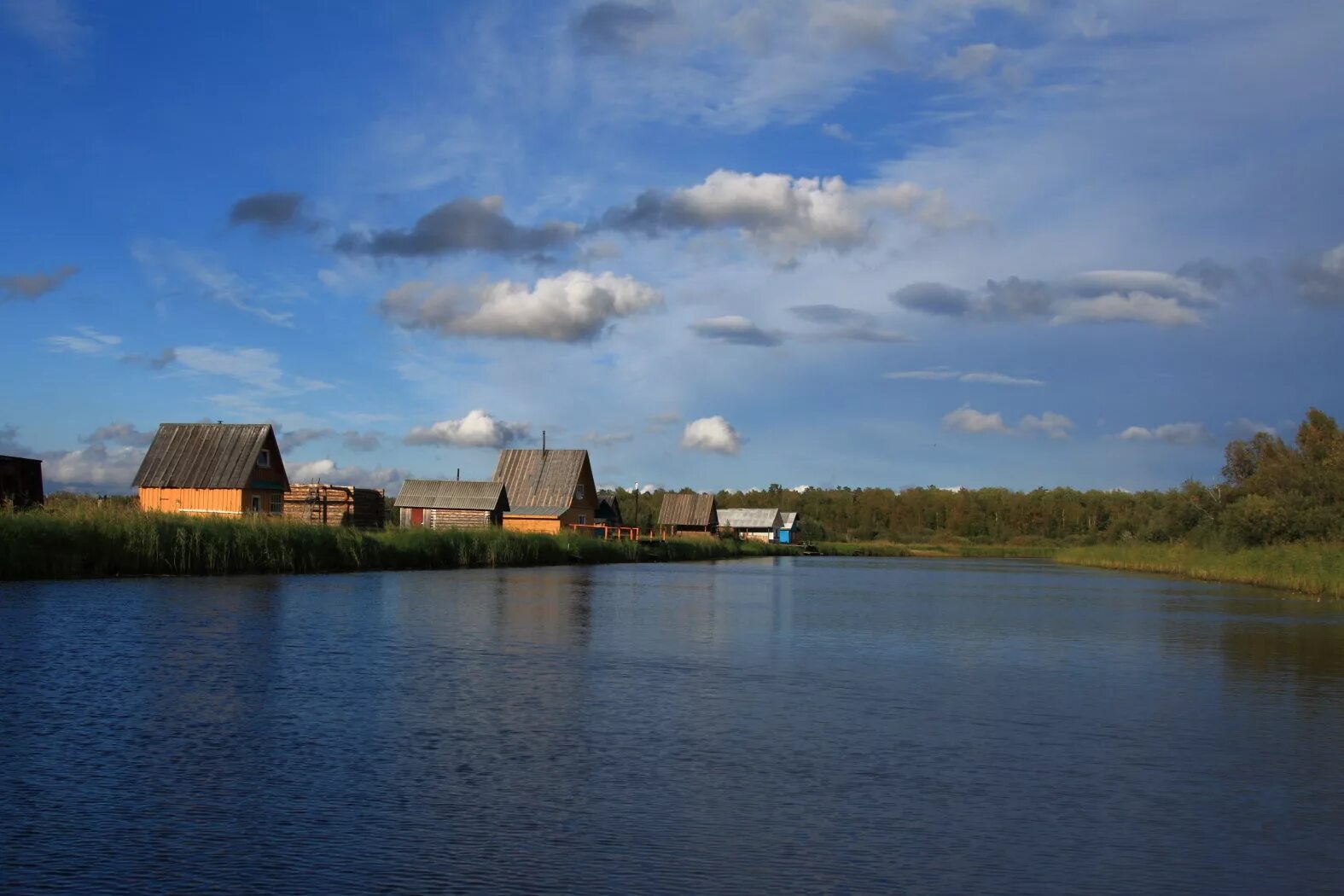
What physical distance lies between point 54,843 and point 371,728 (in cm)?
383

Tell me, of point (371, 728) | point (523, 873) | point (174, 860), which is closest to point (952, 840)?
point (523, 873)

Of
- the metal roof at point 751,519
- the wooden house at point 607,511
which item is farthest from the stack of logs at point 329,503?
the metal roof at point 751,519

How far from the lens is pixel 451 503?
213ft

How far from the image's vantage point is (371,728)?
35.3ft

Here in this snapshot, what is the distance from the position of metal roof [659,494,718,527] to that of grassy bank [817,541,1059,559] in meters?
10.1

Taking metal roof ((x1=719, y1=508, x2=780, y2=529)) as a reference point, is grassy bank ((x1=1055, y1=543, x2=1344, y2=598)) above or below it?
below

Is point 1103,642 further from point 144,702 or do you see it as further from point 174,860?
point 174,860

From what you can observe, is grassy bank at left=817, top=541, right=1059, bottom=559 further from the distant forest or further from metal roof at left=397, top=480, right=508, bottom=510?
metal roof at left=397, top=480, right=508, bottom=510

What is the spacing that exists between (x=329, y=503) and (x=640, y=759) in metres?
46.0

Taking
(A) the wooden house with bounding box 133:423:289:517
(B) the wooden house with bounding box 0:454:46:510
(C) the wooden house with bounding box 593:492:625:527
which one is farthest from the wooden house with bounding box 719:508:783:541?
(B) the wooden house with bounding box 0:454:46:510

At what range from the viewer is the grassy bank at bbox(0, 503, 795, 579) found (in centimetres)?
2630

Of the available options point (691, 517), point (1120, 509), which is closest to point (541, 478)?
point (691, 517)

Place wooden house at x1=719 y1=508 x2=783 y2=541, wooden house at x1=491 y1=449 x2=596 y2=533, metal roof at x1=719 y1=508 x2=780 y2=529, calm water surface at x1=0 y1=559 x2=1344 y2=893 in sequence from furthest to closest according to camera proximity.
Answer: metal roof at x1=719 y1=508 x2=780 y2=529
wooden house at x1=719 y1=508 x2=783 y2=541
wooden house at x1=491 y1=449 x2=596 y2=533
calm water surface at x1=0 y1=559 x2=1344 y2=893

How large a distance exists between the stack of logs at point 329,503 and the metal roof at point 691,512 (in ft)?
122
